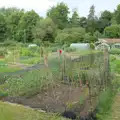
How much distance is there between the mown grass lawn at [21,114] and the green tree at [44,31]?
80.9 feet

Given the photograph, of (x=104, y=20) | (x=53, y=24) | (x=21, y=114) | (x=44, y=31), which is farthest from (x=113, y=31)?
(x=21, y=114)

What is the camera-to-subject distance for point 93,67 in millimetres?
6090

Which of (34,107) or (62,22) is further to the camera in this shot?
(62,22)

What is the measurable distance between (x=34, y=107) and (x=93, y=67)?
197cm

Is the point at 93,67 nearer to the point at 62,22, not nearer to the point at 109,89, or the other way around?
the point at 109,89

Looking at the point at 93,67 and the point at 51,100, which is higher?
the point at 93,67

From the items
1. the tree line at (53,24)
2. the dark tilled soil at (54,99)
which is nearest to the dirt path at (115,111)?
the dark tilled soil at (54,99)

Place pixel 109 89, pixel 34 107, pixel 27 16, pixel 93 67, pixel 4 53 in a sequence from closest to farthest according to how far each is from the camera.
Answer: pixel 34 107 → pixel 93 67 → pixel 109 89 → pixel 4 53 → pixel 27 16

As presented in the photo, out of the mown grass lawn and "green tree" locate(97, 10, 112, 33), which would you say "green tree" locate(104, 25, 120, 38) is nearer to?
"green tree" locate(97, 10, 112, 33)

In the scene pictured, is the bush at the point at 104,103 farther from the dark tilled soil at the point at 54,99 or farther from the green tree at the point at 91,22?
the green tree at the point at 91,22

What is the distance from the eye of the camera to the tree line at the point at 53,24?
30.8m

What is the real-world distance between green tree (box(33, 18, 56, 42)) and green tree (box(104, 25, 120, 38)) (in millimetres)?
7965

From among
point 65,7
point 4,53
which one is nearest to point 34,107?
point 4,53

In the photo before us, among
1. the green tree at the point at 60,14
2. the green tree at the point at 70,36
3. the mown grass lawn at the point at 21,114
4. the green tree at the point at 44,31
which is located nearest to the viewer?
the mown grass lawn at the point at 21,114
